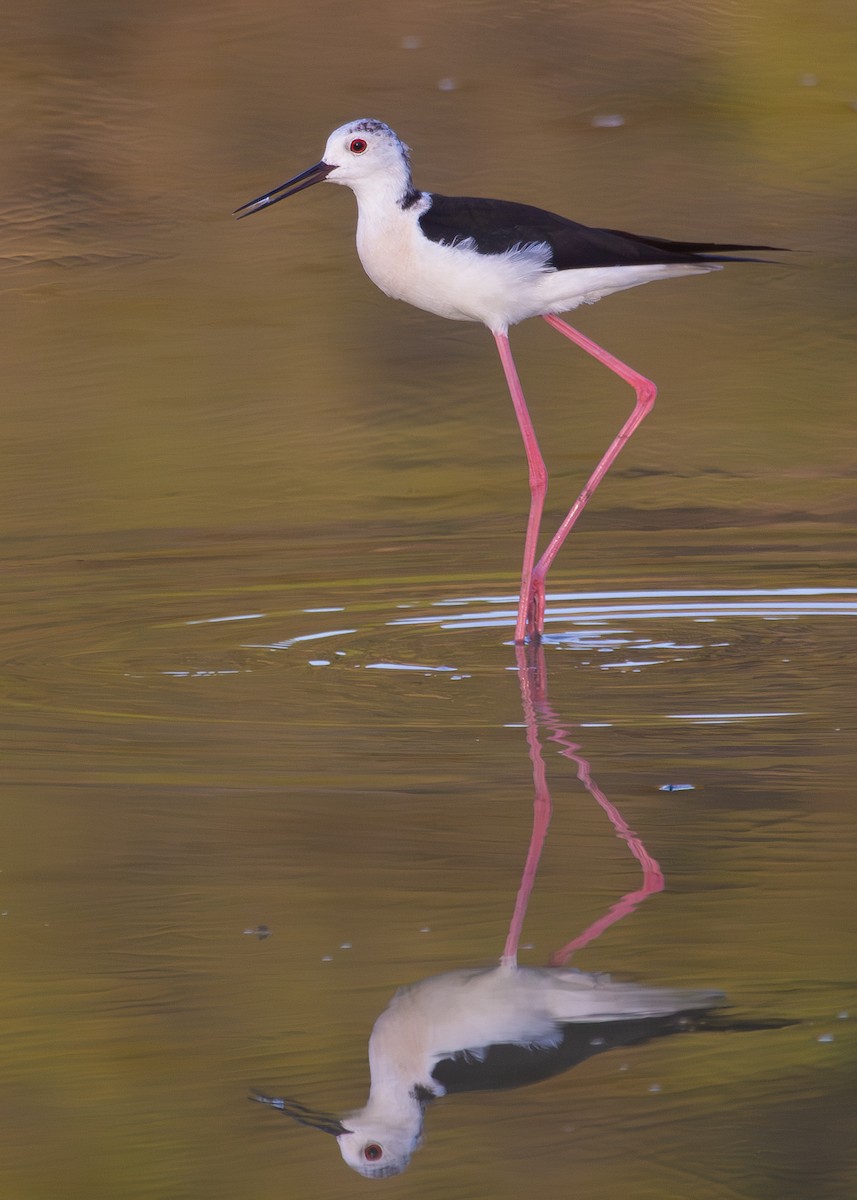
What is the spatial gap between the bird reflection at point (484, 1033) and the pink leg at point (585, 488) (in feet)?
9.23

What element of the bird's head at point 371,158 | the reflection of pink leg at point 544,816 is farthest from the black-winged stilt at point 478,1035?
the bird's head at point 371,158

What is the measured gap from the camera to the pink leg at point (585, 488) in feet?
21.8

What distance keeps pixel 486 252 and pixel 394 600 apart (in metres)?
1.15

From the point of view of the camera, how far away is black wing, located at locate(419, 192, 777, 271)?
6.39 m

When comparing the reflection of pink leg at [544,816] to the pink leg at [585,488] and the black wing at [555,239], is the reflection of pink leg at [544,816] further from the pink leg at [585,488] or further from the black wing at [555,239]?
the black wing at [555,239]

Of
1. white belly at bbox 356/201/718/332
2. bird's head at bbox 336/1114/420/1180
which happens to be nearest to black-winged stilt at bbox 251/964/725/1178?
bird's head at bbox 336/1114/420/1180

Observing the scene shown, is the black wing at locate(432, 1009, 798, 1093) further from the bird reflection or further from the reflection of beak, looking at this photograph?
the reflection of beak

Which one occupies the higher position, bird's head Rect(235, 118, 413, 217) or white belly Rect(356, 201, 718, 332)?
bird's head Rect(235, 118, 413, 217)

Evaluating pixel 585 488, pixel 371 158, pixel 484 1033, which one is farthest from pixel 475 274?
pixel 484 1033

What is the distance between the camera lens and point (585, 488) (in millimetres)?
7027

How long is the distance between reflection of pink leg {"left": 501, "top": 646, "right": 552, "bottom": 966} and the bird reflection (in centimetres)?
2

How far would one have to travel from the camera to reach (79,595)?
717 centimetres

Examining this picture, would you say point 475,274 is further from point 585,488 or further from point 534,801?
point 534,801

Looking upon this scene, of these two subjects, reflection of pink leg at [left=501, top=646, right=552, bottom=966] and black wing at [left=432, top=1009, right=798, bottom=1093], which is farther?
reflection of pink leg at [left=501, top=646, right=552, bottom=966]
